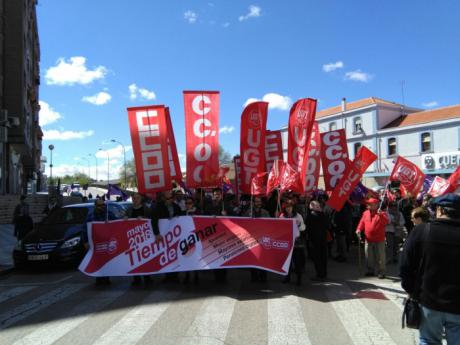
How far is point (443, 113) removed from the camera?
43594 mm

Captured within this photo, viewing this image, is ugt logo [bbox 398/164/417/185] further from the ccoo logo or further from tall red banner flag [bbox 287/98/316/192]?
the ccoo logo

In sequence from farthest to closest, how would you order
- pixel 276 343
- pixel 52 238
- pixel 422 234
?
pixel 52 238 → pixel 276 343 → pixel 422 234

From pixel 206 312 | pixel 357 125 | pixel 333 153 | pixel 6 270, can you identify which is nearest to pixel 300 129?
pixel 333 153

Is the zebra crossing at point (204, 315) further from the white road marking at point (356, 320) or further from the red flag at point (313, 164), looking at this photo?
the red flag at point (313, 164)

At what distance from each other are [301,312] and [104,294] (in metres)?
3.49

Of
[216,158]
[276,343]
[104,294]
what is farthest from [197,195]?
[276,343]

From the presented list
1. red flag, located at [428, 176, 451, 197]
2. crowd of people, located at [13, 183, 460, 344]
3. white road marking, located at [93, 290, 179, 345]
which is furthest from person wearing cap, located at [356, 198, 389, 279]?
red flag, located at [428, 176, 451, 197]

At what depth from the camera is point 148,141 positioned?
898 cm

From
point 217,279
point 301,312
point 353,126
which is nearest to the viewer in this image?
point 301,312

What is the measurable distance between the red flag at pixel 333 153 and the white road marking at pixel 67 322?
23.9ft

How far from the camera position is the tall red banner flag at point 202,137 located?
31.5 ft

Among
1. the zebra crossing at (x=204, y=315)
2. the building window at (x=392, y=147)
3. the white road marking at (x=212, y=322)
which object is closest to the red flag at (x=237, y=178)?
the zebra crossing at (x=204, y=315)

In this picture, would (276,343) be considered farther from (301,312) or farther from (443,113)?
(443,113)

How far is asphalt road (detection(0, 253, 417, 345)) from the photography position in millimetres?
5176
